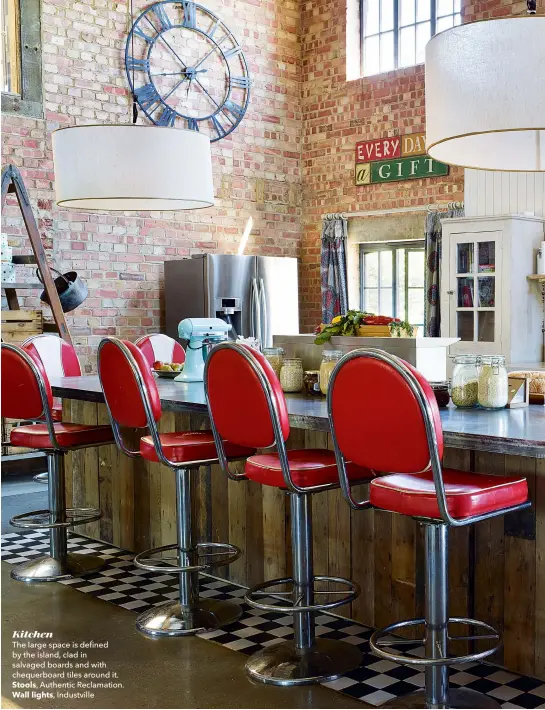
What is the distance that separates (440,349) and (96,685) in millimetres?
1816

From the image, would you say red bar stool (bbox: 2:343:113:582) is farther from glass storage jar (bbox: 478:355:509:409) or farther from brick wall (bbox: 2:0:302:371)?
brick wall (bbox: 2:0:302:371)

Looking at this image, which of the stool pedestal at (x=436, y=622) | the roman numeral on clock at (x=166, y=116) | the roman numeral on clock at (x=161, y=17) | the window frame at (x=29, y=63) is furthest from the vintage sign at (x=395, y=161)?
the stool pedestal at (x=436, y=622)

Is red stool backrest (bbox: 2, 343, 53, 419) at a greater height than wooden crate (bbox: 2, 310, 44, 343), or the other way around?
wooden crate (bbox: 2, 310, 44, 343)

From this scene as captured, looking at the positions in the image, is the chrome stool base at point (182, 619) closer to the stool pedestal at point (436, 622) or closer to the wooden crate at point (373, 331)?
the stool pedestal at point (436, 622)

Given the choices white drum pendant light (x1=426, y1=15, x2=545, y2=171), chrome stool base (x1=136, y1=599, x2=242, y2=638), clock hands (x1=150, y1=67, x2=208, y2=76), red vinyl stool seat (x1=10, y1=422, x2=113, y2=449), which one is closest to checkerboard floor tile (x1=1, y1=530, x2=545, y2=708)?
chrome stool base (x1=136, y1=599, x2=242, y2=638)

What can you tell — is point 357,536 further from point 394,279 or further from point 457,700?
point 394,279

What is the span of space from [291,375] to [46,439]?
3.73 ft

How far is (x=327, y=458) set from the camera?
3035 millimetres

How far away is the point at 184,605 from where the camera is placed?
3.55 metres

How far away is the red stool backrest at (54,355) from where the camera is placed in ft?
16.5

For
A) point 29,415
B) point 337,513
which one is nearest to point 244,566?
point 337,513

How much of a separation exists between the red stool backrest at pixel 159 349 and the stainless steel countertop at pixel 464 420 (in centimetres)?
102

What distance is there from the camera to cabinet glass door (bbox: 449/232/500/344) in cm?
699

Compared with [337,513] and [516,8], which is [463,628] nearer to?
[337,513]
